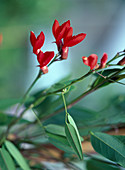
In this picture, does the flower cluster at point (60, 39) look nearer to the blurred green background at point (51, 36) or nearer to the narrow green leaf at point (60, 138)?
the narrow green leaf at point (60, 138)

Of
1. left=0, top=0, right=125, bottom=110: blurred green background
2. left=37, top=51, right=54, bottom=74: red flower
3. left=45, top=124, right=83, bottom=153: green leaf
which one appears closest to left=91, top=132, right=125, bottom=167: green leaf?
left=45, top=124, right=83, bottom=153: green leaf

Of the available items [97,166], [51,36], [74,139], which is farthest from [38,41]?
[51,36]

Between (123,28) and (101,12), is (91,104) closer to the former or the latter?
(123,28)

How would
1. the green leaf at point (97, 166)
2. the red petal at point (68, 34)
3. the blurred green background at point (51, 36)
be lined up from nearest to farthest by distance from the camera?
the red petal at point (68, 34) < the green leaf at point (97, 166) < the blurred green background at point (51, 36)

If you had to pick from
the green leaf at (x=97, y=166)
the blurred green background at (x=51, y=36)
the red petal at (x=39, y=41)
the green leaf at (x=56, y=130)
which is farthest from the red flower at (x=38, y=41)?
the blurred green background at (x=51, y=36)

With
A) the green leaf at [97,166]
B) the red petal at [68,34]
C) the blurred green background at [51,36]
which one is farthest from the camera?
the blurred green background at [51,36]

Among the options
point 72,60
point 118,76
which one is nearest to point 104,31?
point 72,60
